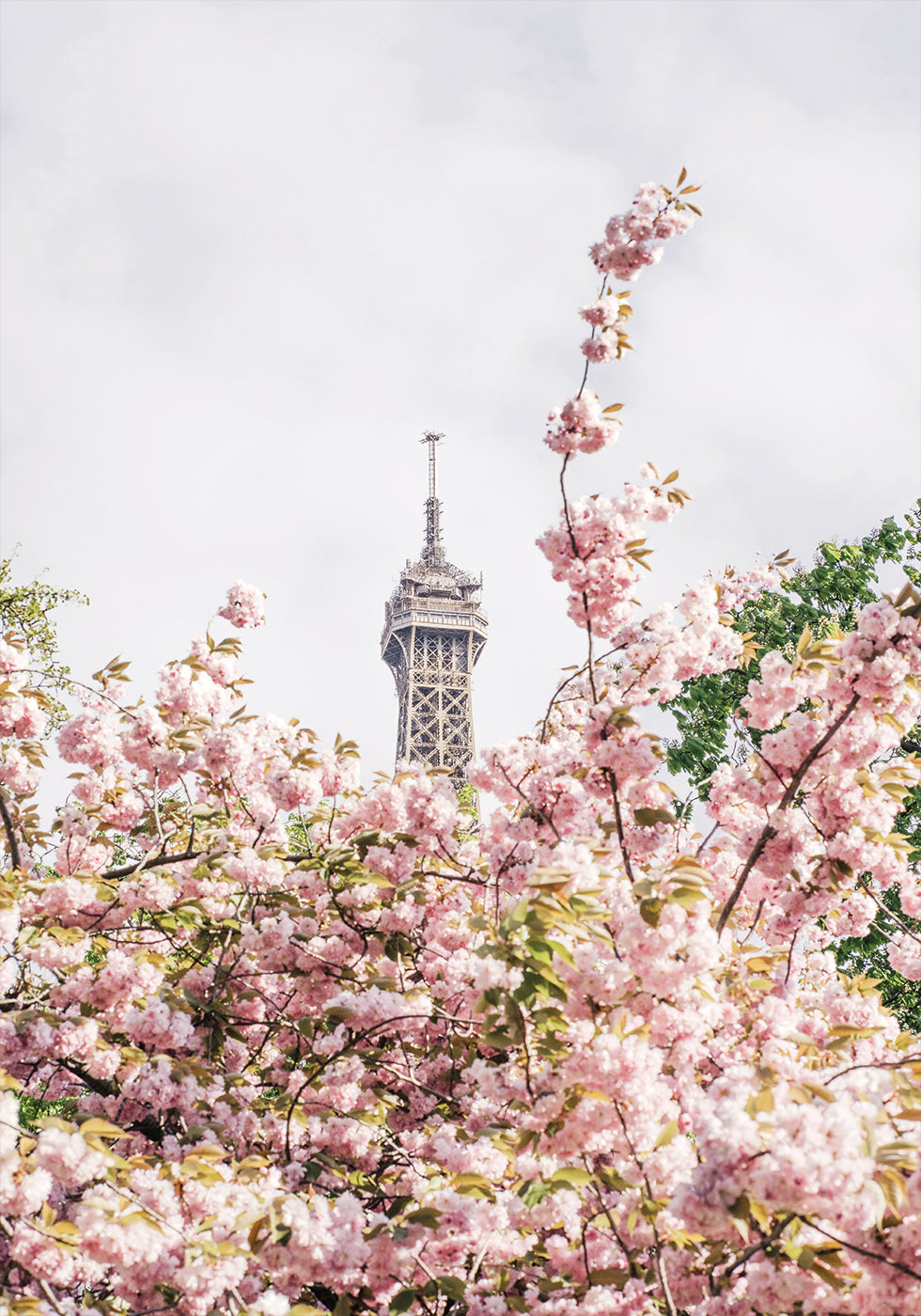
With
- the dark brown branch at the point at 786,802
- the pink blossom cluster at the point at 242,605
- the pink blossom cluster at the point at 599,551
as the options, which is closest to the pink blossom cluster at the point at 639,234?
the pink blossom cluster at the point at 599,551

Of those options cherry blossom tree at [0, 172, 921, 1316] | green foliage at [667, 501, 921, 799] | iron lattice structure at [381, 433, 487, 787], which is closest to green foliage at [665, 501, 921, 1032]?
green foliage at [667, 501, 921, 799]

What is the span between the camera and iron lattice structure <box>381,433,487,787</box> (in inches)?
1911

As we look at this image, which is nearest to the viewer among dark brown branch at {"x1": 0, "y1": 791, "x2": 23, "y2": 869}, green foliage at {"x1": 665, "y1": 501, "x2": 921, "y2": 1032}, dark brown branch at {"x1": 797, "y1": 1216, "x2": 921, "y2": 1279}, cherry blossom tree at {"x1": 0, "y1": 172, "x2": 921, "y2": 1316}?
dark brown branch at {"x1": 797, "y1": 1216, "x2": 921, "y2": 1279}

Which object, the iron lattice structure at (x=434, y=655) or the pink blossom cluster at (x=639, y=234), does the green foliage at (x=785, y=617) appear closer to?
the pink blossom cluster at (x=639, y=234)

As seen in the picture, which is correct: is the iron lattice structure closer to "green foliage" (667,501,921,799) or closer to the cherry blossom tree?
"green foliage" (667,501,921,799)

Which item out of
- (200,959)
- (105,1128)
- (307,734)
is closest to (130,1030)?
(200,959)

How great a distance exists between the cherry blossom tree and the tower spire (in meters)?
49.8

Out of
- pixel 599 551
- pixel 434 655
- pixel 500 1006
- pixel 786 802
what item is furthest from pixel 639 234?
pixel 434 655

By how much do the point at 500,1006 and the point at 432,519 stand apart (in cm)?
5588

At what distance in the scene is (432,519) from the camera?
191 ft

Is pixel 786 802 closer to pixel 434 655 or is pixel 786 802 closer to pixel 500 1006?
pixel 500 1006

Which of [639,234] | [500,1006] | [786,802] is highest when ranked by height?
[639,234]

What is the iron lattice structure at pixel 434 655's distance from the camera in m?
48.5

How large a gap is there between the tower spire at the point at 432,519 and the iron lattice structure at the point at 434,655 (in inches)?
55.7
